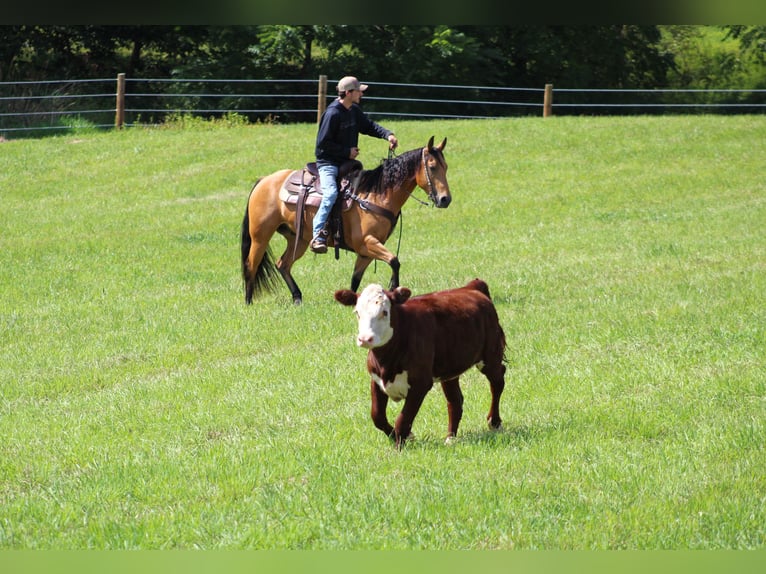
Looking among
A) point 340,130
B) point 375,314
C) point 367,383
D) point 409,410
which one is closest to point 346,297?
point 375,314

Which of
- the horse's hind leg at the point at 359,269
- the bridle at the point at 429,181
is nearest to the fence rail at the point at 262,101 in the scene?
the horse's hind leg at the point at 359,269

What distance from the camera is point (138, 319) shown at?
12.8 meters

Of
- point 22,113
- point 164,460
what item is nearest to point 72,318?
point 164,460

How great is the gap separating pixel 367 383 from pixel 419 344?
8.90 feet

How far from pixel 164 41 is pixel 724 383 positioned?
104 feet

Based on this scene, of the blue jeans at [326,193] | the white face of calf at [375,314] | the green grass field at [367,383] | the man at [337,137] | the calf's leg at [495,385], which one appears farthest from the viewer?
the blue jeans at [326,193]

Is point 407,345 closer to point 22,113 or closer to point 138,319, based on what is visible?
point 138,319

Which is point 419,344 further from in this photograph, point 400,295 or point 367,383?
point 367,383

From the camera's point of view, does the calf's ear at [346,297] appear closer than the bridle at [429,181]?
Yes

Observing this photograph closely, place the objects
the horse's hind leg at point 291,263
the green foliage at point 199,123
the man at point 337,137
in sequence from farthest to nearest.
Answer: the green foliage at point 199,123 → the horse's hind leg at point 291,263 → the man at point 337,137

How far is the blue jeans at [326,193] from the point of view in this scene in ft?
42.2

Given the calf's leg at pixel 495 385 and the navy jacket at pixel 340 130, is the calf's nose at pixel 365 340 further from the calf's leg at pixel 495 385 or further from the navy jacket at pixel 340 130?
the navy jacket at pixel 340 130

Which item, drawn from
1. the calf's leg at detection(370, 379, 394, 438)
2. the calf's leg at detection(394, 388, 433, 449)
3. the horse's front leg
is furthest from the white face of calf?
the horse's front leg

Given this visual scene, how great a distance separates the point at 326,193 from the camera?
42.1 ft
